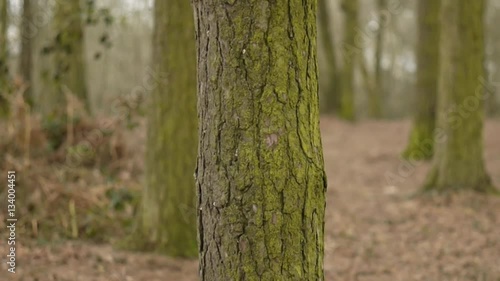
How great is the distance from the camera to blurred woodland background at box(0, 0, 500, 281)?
19.0 feet

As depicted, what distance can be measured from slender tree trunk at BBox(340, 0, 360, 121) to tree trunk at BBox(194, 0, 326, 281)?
16.7 meters

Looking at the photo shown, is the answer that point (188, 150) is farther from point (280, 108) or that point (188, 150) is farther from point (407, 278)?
point (280, 108)

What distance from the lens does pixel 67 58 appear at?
10.0 m

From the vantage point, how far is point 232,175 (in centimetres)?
282

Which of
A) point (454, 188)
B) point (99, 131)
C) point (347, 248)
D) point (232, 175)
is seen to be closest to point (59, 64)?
point (99, 131)

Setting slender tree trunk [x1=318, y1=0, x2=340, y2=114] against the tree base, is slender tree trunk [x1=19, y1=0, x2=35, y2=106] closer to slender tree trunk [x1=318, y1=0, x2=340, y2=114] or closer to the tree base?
the tree base

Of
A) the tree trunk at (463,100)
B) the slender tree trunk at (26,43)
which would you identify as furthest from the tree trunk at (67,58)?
the tree trunk at (463,100)

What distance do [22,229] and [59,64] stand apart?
447 centimetres

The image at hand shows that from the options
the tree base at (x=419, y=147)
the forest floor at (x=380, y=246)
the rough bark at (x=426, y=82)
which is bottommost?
the forest floor at (x=380, y=246)

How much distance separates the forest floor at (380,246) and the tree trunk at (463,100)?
36cm

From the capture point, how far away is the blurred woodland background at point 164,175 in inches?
228

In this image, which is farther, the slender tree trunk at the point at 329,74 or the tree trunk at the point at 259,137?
the slender tree trunk at the point at 329,74

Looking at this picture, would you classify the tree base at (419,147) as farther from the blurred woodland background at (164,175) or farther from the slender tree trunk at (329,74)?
the slender tree trunk at (329,74)

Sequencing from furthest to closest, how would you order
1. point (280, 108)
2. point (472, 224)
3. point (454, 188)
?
point (454, 188) < point (472, 224) < point (280, 108)
